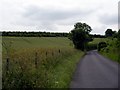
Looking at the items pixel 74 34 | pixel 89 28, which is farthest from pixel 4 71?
pixel 89 28

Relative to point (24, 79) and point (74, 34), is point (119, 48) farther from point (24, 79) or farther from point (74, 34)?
point (74, 34)

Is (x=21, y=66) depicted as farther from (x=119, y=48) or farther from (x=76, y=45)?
(x=76, y=45)

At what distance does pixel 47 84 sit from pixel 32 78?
3.79 ft

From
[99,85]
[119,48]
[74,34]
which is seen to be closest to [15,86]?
[99,85]

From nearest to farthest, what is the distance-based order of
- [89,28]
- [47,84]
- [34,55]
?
[47,84]
[34,55]
[89,28]

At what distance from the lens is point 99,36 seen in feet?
582

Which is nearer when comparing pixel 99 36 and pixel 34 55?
pixel 34 55

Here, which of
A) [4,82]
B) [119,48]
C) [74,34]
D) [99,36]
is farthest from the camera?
[99,36]

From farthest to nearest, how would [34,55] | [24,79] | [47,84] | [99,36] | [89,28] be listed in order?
[99,36]
[89,28]
[34,55]
[47,84]
[24,79]

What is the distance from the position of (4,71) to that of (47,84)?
95.0 inches

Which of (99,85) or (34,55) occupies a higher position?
(34,55)

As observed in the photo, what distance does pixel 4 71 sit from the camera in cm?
1216

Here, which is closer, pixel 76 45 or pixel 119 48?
pixel 119 48

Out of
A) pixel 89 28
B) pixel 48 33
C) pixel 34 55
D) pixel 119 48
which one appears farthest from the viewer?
pixel 89 28
